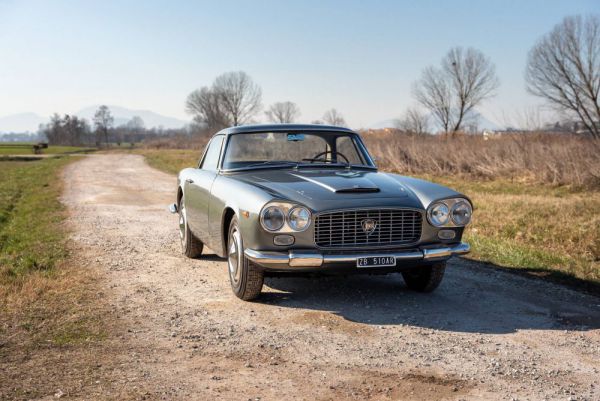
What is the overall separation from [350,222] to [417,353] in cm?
135

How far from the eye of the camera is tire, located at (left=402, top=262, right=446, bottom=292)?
5.86m

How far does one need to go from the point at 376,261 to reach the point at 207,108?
102464 millimetres

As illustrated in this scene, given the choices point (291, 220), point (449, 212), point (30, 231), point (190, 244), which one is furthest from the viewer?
point (30, 231)

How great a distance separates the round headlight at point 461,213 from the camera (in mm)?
5609

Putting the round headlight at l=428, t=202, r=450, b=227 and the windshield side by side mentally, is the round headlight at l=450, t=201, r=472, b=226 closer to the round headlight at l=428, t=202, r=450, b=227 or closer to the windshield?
the round headlight at l=428, t=202, r=450, b=227

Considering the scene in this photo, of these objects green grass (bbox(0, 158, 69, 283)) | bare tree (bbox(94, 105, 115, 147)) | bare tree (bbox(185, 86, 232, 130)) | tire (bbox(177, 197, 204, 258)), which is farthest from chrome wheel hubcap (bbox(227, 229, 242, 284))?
bare tree (bbox(94, 105, 115, 147))

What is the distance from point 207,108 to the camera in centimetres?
10506

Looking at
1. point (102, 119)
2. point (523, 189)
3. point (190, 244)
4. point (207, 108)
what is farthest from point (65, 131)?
point (190, 244)

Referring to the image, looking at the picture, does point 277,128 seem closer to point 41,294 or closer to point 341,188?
point 341,188

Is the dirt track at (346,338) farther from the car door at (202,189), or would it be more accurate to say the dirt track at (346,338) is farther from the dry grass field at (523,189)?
the dry grass field at (523,189)

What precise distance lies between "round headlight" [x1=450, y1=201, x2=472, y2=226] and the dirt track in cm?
76

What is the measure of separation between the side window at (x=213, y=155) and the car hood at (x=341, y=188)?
2.43ft

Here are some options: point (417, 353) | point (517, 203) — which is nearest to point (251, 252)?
point (417, 353)

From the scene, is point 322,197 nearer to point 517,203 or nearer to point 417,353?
point 417,353
